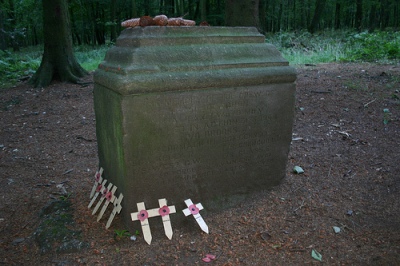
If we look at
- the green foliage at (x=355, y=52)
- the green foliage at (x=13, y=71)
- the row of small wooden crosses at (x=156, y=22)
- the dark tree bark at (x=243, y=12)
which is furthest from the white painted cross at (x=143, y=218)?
the green foliage at (x=355, y=52)

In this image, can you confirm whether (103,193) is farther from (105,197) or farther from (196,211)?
(196,211)

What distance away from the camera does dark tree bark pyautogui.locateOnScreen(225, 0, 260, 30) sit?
6281 mm

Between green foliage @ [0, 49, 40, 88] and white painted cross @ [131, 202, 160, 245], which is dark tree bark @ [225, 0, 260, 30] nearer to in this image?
white painted cross @ [131, 202, 160, 245]

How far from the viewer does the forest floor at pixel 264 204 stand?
108 inches

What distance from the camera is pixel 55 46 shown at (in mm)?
7949

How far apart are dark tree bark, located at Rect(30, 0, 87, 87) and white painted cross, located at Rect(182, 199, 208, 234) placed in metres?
6.11

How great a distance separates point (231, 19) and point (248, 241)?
4579mm

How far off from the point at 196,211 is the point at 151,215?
0.39 m

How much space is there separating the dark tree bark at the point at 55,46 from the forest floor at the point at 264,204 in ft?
6.88

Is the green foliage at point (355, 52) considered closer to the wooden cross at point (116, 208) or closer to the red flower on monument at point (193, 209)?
the red flower on monument at point (193, 209)

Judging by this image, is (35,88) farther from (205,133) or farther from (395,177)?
(395,177)

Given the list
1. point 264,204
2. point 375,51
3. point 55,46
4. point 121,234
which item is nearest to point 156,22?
point 121,234

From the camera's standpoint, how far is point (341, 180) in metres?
3.90

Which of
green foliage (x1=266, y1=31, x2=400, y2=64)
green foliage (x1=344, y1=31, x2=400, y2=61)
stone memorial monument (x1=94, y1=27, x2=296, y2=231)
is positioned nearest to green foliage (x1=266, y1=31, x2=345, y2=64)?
green foliage (x1=266, y1=31, x2=400, y2=64)
